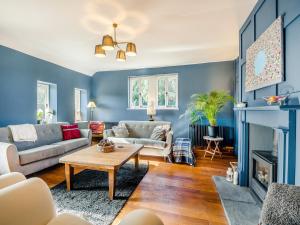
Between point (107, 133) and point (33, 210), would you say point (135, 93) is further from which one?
point (33, 210)

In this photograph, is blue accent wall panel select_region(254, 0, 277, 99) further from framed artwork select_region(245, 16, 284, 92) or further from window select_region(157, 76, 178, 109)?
window select_region(157, 76, 178, 109)

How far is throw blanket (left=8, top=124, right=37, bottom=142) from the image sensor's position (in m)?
2.98

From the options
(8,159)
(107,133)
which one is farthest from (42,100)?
(8,159)

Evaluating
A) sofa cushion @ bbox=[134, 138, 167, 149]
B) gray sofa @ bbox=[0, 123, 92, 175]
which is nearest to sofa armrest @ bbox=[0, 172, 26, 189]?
gray sofa @ bbox=[0, 123, 92, 175]

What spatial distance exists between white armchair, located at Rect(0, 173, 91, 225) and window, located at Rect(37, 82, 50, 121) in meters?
3.71

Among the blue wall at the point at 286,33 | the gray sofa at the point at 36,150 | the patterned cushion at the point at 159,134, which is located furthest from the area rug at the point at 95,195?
the blue wall at the point at 286,33

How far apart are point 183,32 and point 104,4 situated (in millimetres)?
1479

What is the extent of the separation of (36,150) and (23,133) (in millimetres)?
564

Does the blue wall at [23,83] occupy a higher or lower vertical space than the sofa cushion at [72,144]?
higher

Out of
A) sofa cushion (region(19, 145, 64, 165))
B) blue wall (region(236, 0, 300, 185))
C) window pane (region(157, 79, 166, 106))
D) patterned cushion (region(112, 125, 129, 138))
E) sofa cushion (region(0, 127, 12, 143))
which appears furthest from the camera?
window pane (region(157, 79, 166, 106))

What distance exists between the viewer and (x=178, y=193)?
7.39ft

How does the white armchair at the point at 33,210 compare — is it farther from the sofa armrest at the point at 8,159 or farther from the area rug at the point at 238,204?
the sofa armrest at the point at 8,159

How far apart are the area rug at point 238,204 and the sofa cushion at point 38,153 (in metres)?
2.83

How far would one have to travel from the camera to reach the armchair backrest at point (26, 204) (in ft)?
2.36
